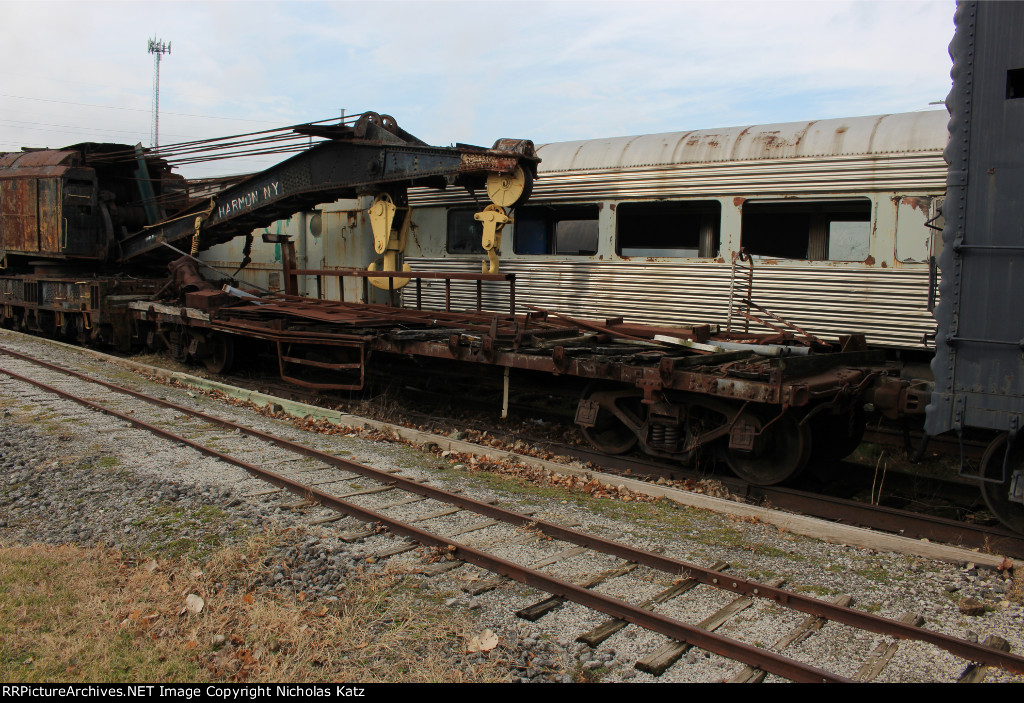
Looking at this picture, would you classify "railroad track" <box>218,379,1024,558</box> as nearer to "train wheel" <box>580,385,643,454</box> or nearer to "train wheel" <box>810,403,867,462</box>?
"train wheel" <box>580,385,643,454</box>

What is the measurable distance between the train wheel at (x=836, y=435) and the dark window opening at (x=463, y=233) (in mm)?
6145

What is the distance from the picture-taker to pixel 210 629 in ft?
12.2

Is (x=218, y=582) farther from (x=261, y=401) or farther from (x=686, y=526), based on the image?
(x=261, y=401)

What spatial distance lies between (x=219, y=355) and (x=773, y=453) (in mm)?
9564

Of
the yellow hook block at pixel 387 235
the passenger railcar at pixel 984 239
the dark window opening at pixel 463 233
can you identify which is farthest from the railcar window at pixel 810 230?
the yellow hook block at pixel 387 235

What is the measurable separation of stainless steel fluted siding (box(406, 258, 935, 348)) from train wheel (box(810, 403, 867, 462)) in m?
1.41

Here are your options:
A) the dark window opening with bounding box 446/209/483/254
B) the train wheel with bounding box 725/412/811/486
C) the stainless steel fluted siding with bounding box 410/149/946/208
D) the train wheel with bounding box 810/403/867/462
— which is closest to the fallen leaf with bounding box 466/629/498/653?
the train wheel with bounding box 725/412/811/486

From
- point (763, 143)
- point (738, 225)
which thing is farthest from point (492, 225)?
point (763, 143)

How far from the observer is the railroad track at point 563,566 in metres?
3.59

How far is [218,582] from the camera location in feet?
14.2

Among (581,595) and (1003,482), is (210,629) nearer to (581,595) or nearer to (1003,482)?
(581,595)

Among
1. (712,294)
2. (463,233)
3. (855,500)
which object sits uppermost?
(463,233)

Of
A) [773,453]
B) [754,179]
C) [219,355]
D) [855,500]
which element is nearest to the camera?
[773,453]

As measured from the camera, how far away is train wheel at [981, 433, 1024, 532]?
4965 millimetres
